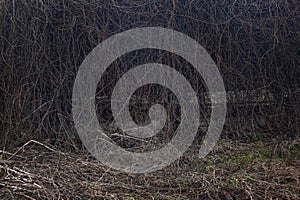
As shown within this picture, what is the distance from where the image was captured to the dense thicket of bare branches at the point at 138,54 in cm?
280

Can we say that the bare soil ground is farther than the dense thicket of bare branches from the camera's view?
No

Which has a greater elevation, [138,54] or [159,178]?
[138,54]

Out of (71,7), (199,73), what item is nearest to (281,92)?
(199,73)

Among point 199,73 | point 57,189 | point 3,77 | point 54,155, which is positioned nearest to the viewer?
point 57,189

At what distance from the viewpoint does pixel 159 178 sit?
88.0 inches

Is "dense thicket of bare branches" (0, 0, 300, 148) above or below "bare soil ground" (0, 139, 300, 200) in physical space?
above

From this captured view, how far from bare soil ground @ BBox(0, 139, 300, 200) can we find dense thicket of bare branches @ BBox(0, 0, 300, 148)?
1.46 feet

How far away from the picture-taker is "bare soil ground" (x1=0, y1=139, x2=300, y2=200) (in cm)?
194

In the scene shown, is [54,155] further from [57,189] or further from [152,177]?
[152,177]

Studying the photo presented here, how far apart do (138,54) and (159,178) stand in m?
1.28

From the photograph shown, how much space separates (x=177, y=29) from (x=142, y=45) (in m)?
0.37

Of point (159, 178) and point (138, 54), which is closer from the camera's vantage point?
point (159, 178)

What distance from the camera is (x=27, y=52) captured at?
2818 millimetres

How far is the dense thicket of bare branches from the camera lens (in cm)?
280
